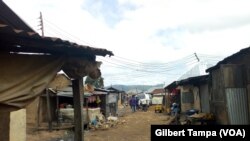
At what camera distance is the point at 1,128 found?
27.4 ft

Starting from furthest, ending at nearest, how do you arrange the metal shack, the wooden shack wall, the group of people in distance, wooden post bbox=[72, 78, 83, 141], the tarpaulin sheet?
the group of people in distance → the wooden shack wall → the metal shack → wooden post bbox=[72, 78, 83, 141] → the tarpaulin sheet

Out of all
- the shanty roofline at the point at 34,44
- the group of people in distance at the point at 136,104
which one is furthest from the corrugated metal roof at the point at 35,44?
the group of people in distance at the point at 136,104

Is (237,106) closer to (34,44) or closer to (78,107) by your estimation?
(78,107)

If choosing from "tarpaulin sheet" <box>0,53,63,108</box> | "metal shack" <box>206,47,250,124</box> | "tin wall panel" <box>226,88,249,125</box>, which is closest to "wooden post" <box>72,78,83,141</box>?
"tarpaulin sheet" <box>0,53,63,108</box>

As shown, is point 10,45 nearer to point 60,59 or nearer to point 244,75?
point 60,59

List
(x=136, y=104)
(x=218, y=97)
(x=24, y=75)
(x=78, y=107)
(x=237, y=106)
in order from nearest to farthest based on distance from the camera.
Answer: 1. (x=24, y=75)
2. (x=78, y=107)
3. (x=237, y=106)
4. (x=218, y=97)
5. (x=136, y=104)

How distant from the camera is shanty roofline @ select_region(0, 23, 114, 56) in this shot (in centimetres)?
479

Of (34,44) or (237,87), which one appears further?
(237,87)

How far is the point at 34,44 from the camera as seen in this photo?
5.21m

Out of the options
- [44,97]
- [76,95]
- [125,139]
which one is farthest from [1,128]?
[44,97]

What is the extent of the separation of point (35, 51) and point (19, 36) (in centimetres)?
80

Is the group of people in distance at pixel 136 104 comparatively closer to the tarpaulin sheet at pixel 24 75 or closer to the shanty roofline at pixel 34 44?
the shanty roofline at pixel 34 44

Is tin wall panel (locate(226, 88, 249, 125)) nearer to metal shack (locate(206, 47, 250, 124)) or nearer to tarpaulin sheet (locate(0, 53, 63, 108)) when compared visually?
metal shack (locate(206, 47, 250, 124))

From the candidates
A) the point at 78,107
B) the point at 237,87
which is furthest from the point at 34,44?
the point at 237,87
